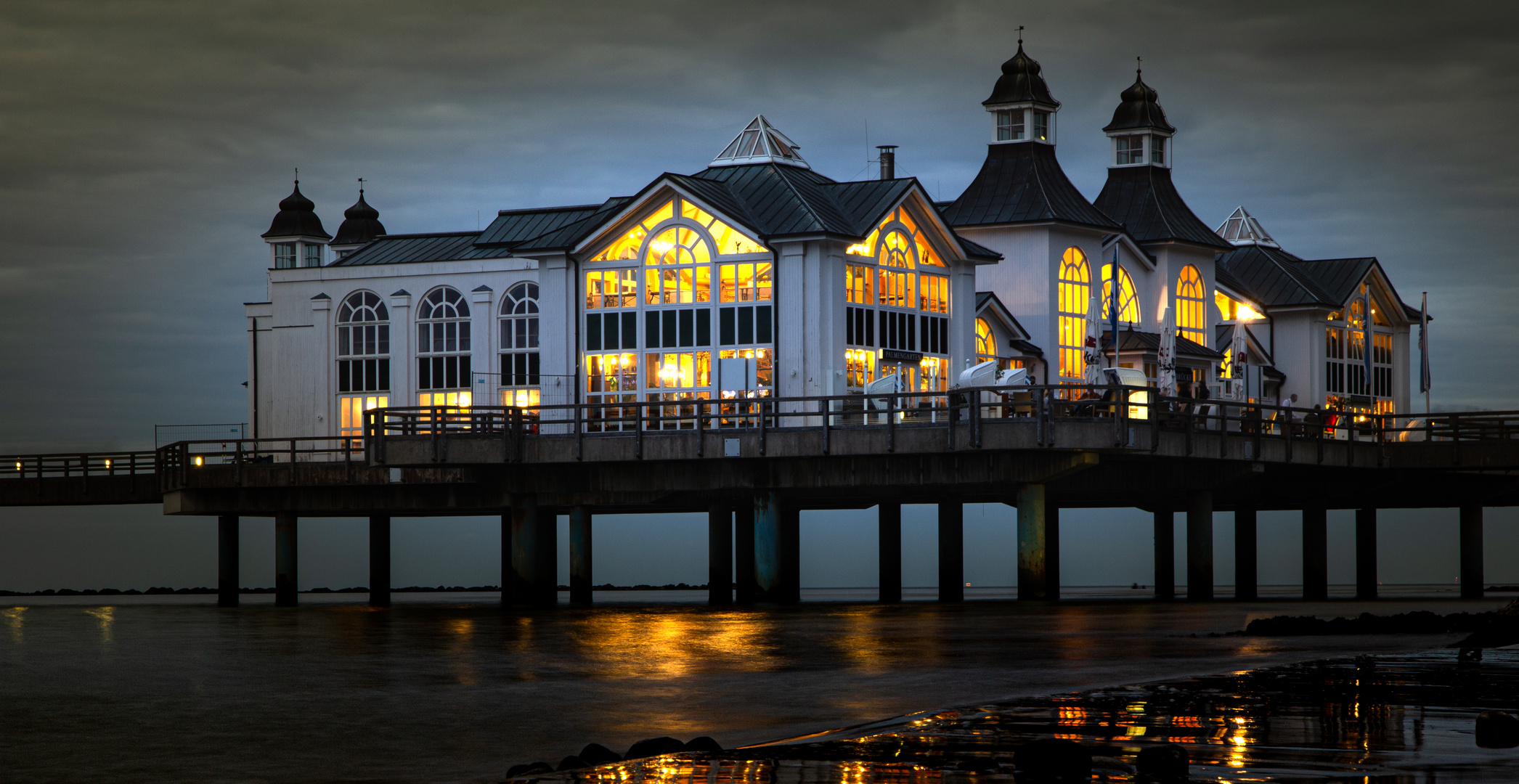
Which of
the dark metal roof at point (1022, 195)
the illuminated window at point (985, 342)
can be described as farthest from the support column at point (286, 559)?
the dark metal roof at point (1022, 195)

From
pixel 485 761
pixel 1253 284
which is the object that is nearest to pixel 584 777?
pixel 485 761

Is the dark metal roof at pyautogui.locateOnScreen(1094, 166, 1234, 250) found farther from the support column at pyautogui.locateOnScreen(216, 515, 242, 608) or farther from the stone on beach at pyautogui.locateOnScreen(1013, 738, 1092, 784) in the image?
the stone on beach at pyautogui.locateOnScreen(1013, 738, 1092, 784)

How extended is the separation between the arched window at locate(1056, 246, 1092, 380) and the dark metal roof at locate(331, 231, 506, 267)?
1930cm

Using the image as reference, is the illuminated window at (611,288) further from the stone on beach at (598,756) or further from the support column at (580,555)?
the stone on beach at (598,756)

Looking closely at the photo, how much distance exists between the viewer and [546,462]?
4072 cm

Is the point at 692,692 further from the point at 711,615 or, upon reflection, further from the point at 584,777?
the point at 711,615

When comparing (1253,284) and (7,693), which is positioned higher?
(1253,284)

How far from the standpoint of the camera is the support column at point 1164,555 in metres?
48.5

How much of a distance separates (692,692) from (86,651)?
41.1 feet

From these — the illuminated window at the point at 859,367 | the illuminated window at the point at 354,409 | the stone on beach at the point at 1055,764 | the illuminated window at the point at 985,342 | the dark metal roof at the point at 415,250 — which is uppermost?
the dark metal roof at the point at 415,250

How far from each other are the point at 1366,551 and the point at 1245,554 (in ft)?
11.0

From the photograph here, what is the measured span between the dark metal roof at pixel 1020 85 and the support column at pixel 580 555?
2634 cm

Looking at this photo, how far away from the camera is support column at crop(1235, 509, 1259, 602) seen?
50938mm

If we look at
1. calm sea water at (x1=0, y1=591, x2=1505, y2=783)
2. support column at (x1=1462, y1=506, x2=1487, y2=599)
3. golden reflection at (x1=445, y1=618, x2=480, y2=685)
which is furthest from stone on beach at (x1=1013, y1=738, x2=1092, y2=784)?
support column at (x1=1462, y1=506, x2=1487, y2=599)
